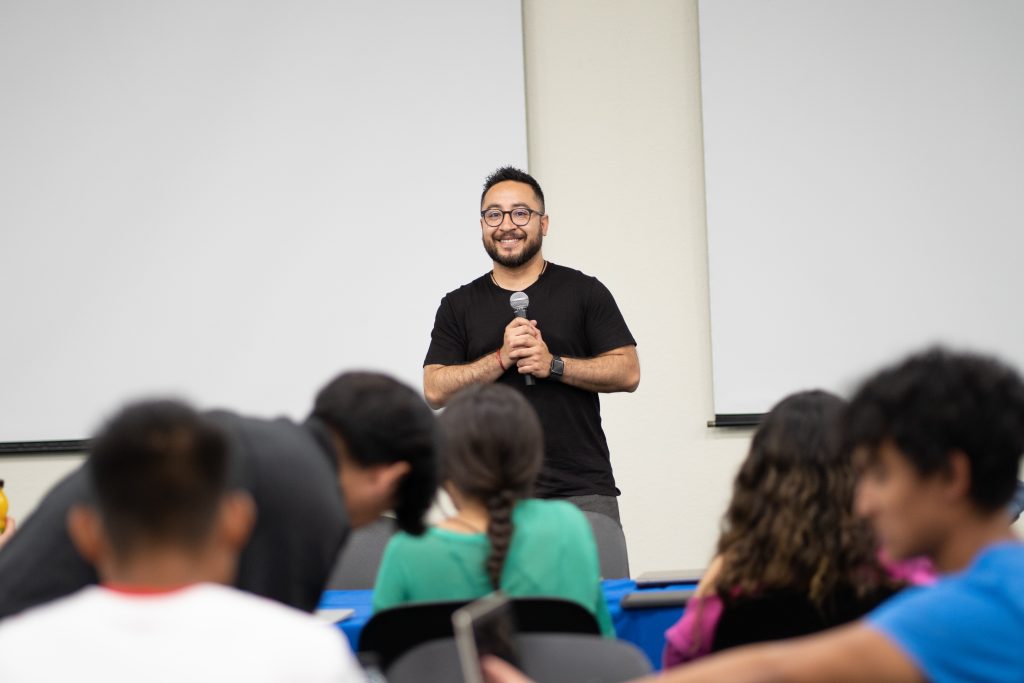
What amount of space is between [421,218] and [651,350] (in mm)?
1092

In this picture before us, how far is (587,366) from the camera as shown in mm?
3438

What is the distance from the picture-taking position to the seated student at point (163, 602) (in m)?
1.04

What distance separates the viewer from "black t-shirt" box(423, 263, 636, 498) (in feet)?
11.2

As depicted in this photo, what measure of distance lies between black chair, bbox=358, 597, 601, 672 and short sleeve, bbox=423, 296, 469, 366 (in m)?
1.77

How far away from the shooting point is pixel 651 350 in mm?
4539

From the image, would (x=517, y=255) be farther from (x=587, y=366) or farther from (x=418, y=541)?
(x=418, y=541)

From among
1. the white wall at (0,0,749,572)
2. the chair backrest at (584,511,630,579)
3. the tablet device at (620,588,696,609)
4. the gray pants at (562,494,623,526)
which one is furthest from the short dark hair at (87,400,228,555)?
the white wall at (0,0,749,572)

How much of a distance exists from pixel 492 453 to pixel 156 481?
1.10 meters

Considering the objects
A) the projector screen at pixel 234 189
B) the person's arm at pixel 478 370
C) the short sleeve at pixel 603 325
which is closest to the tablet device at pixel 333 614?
the person's arm at pixel 478 370

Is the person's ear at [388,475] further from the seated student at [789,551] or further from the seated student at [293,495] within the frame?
the seated student at [789,551]

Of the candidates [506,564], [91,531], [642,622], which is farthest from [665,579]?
[91,531]

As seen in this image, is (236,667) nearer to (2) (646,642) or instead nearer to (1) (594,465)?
(2) (646,642)

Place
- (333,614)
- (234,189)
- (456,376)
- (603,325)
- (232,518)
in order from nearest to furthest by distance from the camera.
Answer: (232,518) < (333,614) < (456,376) < (603,325) < (234,189)

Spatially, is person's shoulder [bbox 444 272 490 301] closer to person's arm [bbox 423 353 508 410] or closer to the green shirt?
person's arm [bbox 423 353 508 410]
